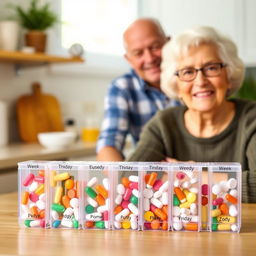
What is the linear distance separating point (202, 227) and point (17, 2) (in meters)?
2.54

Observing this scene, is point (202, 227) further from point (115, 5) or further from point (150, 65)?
point (115, 5)

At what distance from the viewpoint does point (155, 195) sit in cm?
114

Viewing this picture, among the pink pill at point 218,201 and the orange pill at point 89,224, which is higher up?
the pink pill at point 218,201

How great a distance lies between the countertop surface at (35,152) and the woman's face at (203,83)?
1.02 m

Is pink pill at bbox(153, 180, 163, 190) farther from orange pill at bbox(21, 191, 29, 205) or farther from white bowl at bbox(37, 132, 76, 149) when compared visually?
white bowl at bbox(37, 132, 76, 149)

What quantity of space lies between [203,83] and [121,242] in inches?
35.5

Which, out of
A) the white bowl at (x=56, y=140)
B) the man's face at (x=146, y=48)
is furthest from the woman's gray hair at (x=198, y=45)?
the white bowl at (x=56, y=140)

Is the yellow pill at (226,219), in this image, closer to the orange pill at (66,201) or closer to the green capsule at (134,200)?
the green capsule at (134,200)

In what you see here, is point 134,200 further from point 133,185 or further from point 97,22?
point 97,22

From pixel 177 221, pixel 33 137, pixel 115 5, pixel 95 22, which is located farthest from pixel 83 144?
pixel 177 221

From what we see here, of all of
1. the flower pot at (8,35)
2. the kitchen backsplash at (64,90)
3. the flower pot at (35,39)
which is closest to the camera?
the flower pot at (8,35)

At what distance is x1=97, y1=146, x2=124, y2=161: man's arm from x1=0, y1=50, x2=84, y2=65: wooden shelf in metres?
0.84

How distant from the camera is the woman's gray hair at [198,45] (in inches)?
72.0

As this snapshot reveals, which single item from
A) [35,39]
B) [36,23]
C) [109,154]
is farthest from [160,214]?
[36,23]
